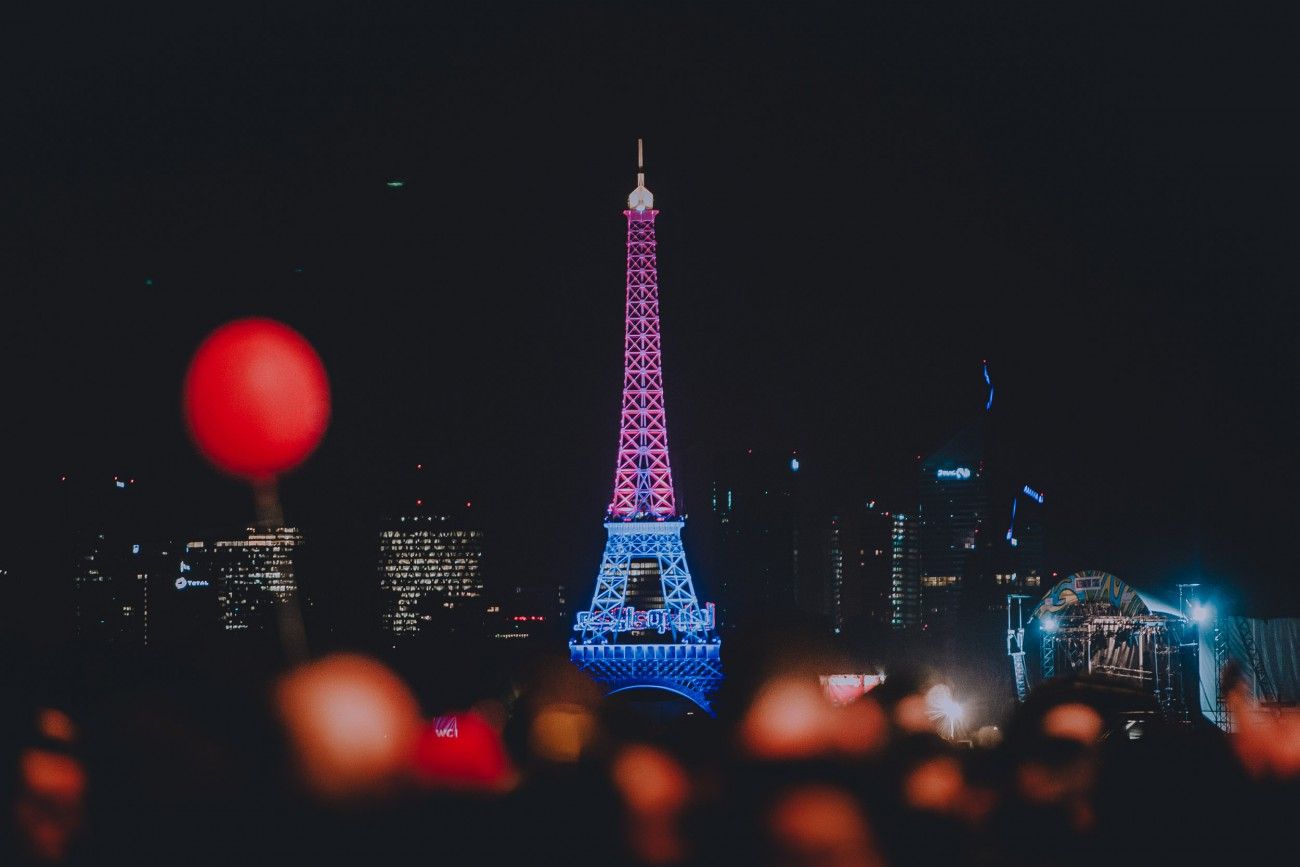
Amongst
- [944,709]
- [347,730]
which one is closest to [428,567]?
[944,709]

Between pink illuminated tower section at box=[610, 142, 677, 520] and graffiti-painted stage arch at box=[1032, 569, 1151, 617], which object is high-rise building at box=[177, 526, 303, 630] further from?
graffiti-painted stage arch at box=[1032, 569, 1151, 617]

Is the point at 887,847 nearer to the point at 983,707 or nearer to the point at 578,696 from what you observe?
the point at 983,707

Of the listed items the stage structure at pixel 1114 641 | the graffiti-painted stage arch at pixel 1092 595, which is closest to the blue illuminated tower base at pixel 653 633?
the stage structure at pixel 1114 641

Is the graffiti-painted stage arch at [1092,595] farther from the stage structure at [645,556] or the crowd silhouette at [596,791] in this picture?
the stage structure at [645,556]

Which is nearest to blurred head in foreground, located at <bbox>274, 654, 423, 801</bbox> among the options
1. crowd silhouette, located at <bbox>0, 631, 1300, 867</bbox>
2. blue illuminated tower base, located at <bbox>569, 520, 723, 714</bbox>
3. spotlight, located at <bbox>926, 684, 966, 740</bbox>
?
crowd silhouette, located at <bbox>0, 631, 1300, 867</bbox>

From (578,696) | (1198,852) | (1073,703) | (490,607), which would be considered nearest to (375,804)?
(1198,852)

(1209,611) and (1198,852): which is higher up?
(1209,611)

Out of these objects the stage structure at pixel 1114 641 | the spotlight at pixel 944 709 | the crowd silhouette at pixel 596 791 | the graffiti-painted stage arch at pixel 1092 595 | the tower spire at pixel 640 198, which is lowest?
the spotlight at pixel 944 709
